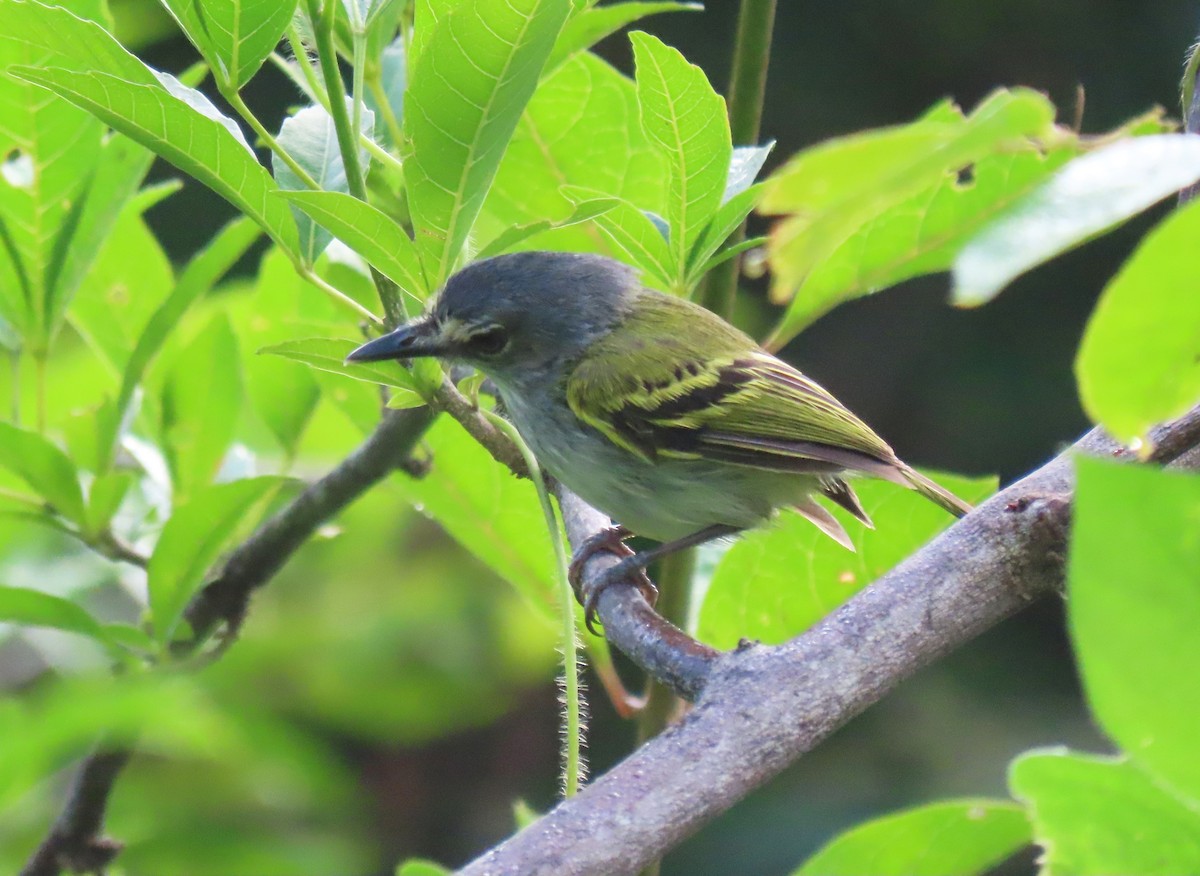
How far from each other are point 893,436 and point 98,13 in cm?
573

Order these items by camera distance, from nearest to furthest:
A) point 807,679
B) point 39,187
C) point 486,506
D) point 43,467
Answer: point 807,679
point 43,467
point 39,187
point 486,506

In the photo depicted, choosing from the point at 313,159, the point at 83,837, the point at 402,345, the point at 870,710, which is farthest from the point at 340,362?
the point at 870,710

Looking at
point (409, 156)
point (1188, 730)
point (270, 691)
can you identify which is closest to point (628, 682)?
point (270, 691)

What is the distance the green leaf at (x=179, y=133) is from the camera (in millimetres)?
1404

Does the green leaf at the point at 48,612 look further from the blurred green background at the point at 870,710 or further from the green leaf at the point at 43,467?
the blurred green background at the point at 870,710

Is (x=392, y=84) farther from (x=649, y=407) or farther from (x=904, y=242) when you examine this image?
(x=904, y=242)

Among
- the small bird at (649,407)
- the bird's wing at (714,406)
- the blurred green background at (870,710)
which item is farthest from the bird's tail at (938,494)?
the blurred green background at (870,710)

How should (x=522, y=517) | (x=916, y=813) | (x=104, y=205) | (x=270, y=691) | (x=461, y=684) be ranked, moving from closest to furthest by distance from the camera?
(x=916, y=813) → (x=104, y=205) → (x=522, y=517) → (x=270, y=691) → (x=461, y=684)

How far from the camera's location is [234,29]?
4.92ft

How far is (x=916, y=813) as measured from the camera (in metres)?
1.44

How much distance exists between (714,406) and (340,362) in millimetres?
1063

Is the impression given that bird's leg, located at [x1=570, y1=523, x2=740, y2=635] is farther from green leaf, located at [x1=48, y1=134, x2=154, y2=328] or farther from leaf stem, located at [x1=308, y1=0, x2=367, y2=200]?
green leaf, located at [x1=48, y1=134, x2=154, y2=328]

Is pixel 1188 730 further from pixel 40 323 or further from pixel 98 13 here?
pixel 40 323

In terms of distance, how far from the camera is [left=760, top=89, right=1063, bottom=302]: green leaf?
594 mm
